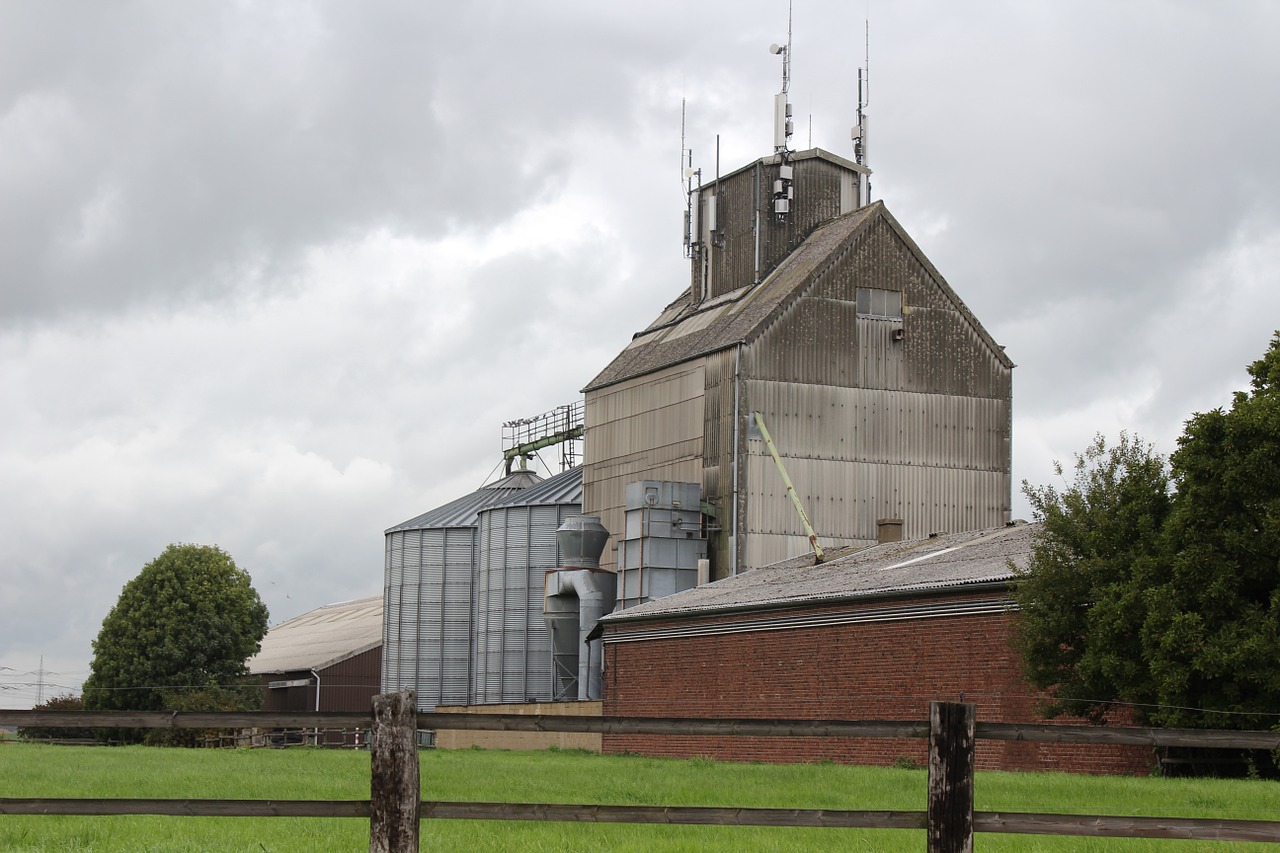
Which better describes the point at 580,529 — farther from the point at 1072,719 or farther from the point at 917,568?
Answer: the point at 1072,719

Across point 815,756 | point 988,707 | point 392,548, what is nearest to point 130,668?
point 392,548

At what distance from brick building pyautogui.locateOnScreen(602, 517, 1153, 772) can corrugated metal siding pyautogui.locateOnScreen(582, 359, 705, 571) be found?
748 centimetres

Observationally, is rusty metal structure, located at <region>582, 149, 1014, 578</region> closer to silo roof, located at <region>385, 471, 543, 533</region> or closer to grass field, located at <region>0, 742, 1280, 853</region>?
silo roof, located at <region>385, 471, 543, 533</region>

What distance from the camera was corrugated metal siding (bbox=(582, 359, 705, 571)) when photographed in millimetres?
53250

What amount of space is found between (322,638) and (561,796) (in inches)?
2846

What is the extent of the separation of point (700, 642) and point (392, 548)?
26.7m

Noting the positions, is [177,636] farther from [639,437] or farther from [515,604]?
[639,437]

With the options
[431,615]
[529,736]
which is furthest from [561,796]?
[431,615]

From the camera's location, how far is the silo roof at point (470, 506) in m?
64.1

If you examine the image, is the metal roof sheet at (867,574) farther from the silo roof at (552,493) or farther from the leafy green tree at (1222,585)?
the silo roof at (552,493)

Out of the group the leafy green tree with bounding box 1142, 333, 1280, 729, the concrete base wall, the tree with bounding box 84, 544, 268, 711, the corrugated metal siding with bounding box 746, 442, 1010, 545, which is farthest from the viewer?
the tree with bounding box 84, 544, 268, 711

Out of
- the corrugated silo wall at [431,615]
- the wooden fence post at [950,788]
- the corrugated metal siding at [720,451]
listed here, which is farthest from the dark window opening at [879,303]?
the wooden fence post at [950,788]

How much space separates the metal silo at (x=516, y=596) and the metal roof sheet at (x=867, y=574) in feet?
39.3

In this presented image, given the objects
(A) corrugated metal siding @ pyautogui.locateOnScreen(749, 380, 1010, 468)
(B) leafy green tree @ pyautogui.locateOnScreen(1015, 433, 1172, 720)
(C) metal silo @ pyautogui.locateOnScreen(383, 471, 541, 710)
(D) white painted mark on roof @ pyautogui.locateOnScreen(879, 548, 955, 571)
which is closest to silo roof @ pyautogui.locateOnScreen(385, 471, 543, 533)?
(C) metal silo @ pyautogui.locateOnScreen(383, 471, 541, 710)
